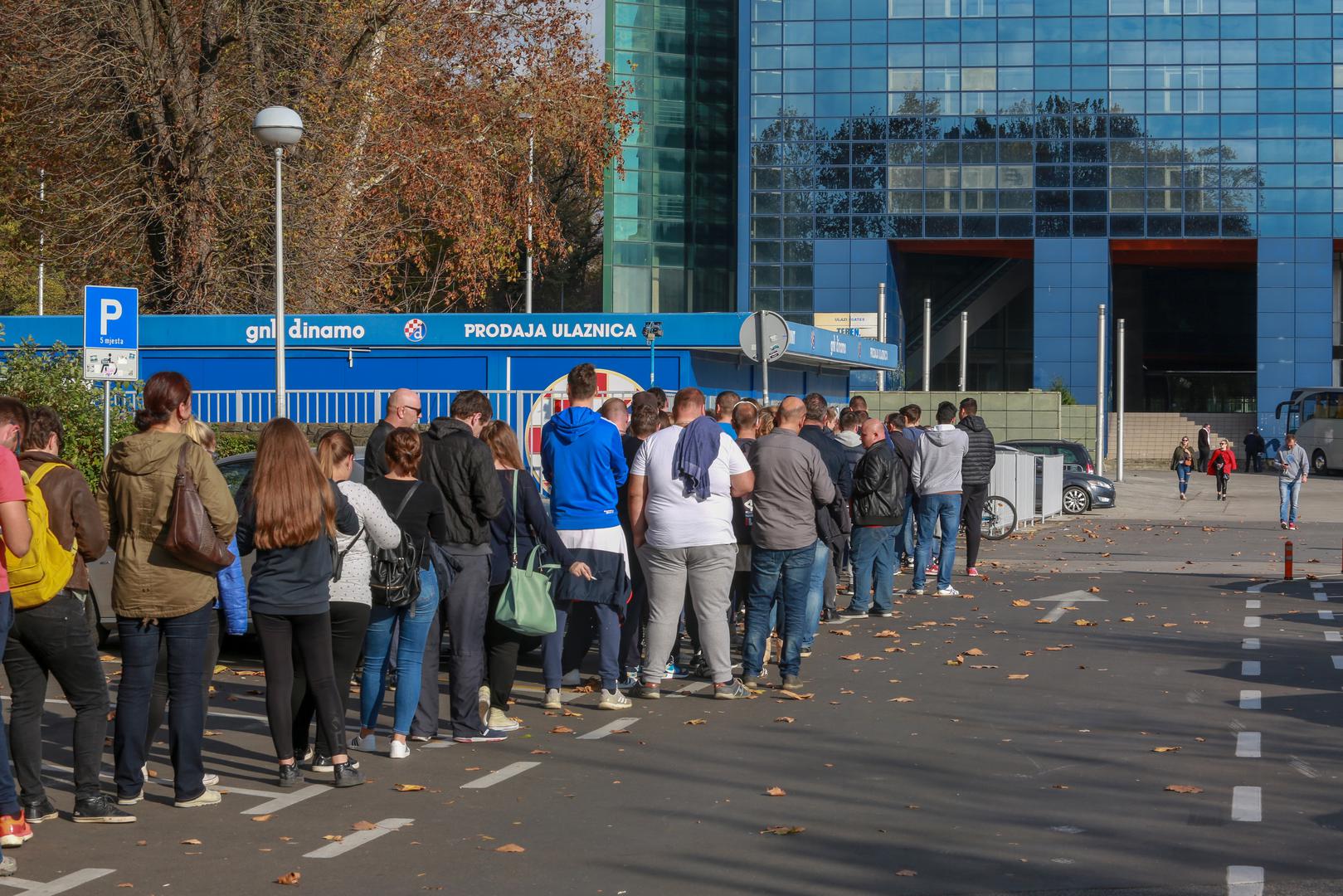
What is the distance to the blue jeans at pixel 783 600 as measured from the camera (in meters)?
10.4

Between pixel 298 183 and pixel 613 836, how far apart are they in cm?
2019

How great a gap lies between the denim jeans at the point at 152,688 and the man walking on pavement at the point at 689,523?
11.0 feet

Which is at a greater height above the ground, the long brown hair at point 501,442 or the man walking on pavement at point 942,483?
the long brown hair at point 501,442

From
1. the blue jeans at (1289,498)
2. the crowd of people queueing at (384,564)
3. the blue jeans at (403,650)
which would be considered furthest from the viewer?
the blue jeans at (1289,498)

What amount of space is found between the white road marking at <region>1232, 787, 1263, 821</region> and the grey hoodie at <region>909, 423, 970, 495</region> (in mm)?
8605

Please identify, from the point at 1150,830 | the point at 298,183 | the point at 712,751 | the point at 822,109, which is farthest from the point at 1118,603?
the point at 822,109

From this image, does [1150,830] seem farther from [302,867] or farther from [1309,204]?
[1309,204]

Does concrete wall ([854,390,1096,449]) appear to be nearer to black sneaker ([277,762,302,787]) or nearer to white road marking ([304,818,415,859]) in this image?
black sneaker ([277,762,302,787])

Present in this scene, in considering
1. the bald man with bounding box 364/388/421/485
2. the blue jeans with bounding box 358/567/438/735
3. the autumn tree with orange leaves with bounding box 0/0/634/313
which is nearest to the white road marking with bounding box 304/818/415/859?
the blue jeans with bounding box 358/567/438/735

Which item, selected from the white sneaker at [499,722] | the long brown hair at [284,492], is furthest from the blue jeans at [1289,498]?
the long brown hair at [284,492]

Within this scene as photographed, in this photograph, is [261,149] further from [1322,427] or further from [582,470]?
[1322,427]

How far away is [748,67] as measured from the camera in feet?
231

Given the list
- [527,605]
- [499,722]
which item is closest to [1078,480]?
[527,605]

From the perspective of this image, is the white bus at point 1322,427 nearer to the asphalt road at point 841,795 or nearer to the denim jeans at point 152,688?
the asphalt road at point 841,795
